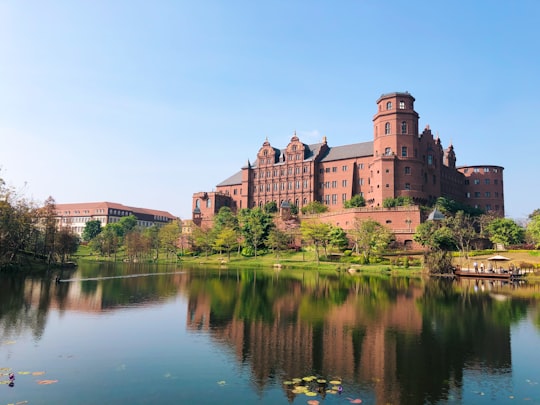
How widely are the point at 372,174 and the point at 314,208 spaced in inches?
511

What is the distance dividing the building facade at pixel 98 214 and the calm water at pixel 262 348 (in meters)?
113

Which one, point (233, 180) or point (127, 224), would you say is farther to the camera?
point (127, 224)

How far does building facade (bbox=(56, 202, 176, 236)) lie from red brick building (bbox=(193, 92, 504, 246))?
50.9m

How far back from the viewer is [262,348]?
16531 millimetres

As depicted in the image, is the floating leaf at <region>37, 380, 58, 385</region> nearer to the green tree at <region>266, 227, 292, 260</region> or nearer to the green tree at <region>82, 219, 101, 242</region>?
the green tree at <region>266, 227, 292, 260</region>

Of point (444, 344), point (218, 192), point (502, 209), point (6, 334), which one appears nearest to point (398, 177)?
point (502, 209)

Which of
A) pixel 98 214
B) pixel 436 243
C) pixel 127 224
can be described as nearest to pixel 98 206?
pixel 98 214

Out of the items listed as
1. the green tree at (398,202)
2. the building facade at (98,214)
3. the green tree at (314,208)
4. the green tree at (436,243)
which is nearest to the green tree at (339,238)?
the green tree at (398,202)

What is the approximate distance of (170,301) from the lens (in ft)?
94.8

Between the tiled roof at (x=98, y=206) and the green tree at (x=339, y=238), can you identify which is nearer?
the green tree at (x=339, y=238)

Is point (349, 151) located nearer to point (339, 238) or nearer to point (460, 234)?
point (339, 238)

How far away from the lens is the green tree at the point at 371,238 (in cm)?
6094

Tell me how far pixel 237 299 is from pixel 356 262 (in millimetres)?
34844

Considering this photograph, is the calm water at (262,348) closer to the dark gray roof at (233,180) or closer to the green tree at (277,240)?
the green tree at (277,240)
